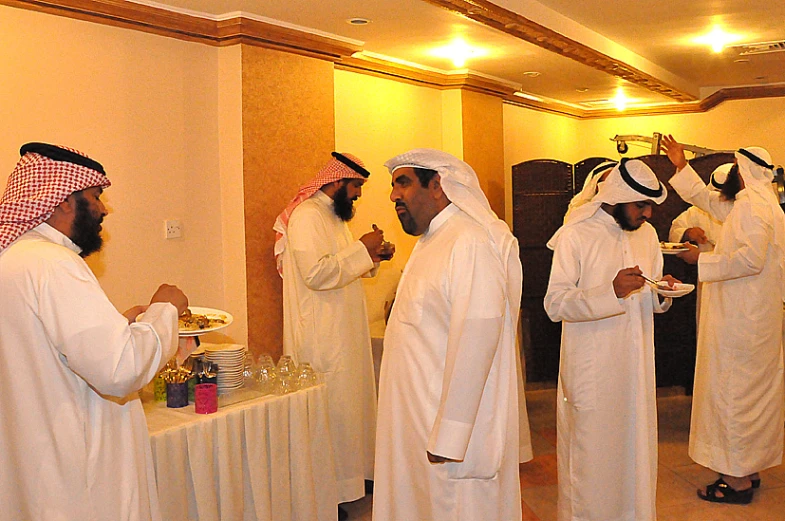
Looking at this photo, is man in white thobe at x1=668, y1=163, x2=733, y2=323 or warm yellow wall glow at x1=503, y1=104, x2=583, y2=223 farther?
warm yellow wall glow at x1=503, y1=104, x2=583, y2=223

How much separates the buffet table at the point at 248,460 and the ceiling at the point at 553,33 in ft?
6.85

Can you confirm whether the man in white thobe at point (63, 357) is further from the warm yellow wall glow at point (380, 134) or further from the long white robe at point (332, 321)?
the warm yellow wall glow at point (380, 134)

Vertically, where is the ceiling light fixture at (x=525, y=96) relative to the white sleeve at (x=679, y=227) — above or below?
above

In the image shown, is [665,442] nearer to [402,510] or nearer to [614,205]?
[614,205]

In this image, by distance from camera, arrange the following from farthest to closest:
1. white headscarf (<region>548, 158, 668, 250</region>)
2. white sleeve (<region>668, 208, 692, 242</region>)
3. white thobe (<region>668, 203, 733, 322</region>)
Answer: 1. white sleeve (<region>668, 208, 692, 242</region>)
2. white thobe (<region>668, 203, 733, 322</region>)
3. white headscarf (<region>548, 158, 668, 250</region>)

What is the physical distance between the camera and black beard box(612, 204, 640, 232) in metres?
3.61

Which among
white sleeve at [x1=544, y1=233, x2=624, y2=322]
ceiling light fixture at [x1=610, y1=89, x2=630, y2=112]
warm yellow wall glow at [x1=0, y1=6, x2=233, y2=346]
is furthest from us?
ceiling light fixture at [x1=610, y1=89, x2=630, y2=112]

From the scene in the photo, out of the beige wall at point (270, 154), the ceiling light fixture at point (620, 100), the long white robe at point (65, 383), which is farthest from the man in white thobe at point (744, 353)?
the ceiling light fixture at point (620, 100)

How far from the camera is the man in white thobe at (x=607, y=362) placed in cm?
349

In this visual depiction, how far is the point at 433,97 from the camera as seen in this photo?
6582 mm

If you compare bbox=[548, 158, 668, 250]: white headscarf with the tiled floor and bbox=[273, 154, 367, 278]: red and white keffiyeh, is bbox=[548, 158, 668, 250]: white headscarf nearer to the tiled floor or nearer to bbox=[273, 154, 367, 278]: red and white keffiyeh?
bbox=[273, 154, 367, 278]: red and white keffiyeh

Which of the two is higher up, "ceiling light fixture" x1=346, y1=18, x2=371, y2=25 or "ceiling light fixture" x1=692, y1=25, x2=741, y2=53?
"ceiling light fixture" x1=692, y1=25, x2=741, y2=53

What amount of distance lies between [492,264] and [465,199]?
0.88 ft

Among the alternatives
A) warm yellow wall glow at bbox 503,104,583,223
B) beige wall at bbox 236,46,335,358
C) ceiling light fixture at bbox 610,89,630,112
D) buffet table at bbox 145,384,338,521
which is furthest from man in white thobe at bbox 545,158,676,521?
ceiling light fixture at bbox 610,89,630,112
